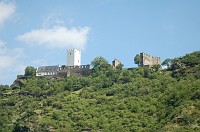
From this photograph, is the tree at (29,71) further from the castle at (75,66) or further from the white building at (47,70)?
the white building at (47,70)

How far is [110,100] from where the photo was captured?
8138cm

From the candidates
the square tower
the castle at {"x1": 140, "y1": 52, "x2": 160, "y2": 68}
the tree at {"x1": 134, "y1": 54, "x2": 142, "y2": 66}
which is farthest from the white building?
the castle at {"x1": 140, "y1": 52, "x2": 160, "y2": 68}

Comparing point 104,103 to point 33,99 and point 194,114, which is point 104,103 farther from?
point 194,114

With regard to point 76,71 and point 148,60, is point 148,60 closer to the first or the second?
point 148,60

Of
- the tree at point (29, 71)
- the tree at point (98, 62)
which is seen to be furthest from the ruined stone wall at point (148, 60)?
the tree at point (29, 71)

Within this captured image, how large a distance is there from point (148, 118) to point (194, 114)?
1273 cm

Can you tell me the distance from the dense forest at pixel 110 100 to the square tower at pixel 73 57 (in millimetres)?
9094

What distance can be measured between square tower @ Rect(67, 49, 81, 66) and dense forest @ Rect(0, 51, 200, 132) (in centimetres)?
909

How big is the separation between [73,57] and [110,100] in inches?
1236

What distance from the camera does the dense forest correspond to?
64125mm

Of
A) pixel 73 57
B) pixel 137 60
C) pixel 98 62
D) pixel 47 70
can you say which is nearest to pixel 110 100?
pixel 98 62

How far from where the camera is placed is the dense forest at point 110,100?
6412 cm

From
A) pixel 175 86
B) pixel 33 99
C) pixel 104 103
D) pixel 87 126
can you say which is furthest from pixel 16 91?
pixel 175 86

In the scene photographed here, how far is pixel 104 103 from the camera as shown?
80.4m
